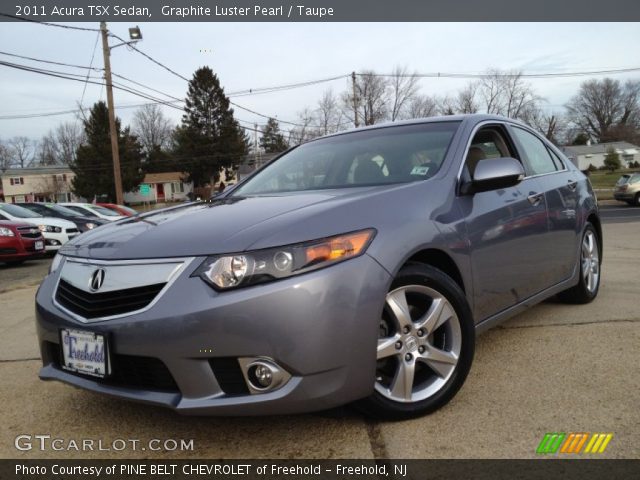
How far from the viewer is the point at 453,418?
7.65 feet

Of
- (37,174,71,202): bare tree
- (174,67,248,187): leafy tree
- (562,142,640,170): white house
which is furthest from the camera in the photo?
(562,142,640,170): white house

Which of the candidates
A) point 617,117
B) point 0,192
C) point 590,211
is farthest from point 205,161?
point 617,117

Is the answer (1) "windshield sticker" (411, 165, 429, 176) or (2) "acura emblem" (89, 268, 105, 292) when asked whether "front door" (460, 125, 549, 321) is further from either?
(2) "acura emblem" (89, 268, 105, 292)

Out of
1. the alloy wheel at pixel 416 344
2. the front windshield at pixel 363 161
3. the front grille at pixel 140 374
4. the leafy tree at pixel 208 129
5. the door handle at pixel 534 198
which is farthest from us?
the leafy tree at pixel 208 129

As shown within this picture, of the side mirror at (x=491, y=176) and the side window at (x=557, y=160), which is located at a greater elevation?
the side window at (x=557, y=160)

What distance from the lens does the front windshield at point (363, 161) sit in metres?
2.91

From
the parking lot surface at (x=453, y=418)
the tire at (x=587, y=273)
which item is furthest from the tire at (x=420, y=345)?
the tire at (x=587, y=273)

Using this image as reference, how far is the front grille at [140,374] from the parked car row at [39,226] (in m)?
4.58

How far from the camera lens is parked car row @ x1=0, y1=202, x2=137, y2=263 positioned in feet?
32.2

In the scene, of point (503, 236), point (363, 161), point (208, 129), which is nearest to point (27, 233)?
point (363, 161)

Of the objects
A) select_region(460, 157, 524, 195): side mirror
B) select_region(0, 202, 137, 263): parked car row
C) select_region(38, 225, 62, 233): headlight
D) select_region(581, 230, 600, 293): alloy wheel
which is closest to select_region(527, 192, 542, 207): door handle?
select_region(460, 157, 524, 195): side mirror

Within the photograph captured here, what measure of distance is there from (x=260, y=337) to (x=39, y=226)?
1264 cm

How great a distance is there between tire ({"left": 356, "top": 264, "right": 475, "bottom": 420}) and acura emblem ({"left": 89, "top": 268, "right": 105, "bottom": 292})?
1.19m

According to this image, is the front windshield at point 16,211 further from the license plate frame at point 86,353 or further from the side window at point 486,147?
the side window at point 486,147
